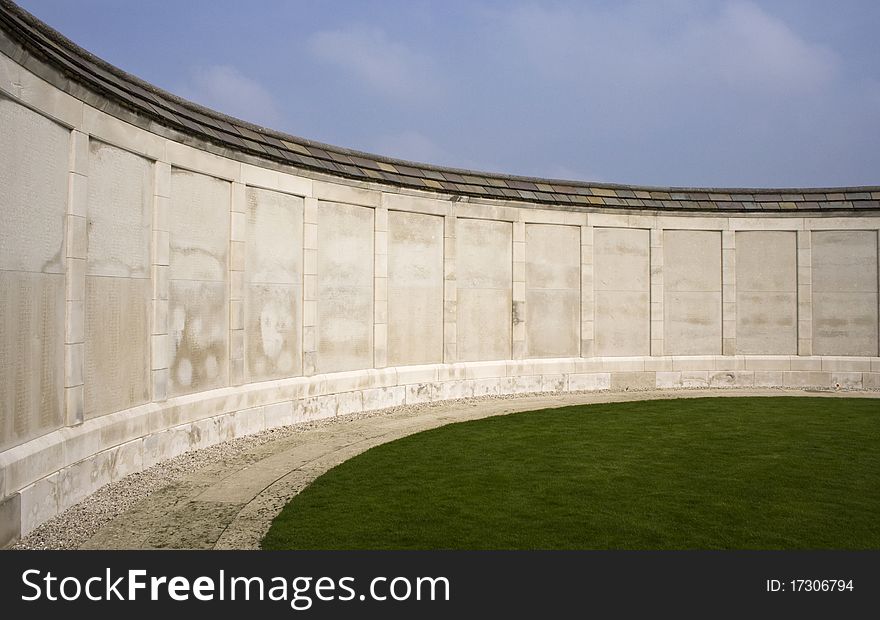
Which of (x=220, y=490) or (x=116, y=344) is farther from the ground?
(x=116, y=344)

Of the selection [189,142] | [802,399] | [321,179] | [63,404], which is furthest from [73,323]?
[802,399]

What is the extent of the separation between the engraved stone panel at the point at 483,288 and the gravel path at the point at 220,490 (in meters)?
4.01

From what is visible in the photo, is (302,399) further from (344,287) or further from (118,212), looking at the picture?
(118,212)

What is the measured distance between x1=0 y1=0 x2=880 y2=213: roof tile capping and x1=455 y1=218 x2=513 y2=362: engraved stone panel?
1136 mm

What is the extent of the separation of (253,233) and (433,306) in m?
6.69

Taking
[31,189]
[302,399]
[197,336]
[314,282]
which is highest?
[31,189]

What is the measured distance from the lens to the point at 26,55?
28.3ft

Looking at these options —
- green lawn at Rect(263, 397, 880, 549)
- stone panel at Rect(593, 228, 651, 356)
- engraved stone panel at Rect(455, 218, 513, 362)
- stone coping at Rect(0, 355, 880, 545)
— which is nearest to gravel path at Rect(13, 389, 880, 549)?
stone coping at Rect(0, 355, 880, 545)

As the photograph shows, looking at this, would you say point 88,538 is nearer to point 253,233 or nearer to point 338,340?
point 253,233

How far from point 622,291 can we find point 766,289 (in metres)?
5.21

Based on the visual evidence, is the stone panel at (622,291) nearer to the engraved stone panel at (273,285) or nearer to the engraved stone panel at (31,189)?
the engraved stone panel at (273,285)

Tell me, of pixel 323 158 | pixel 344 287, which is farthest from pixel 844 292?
pixel 323 158

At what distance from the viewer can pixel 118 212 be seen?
438 inches

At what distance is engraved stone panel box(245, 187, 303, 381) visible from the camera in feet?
49.5
